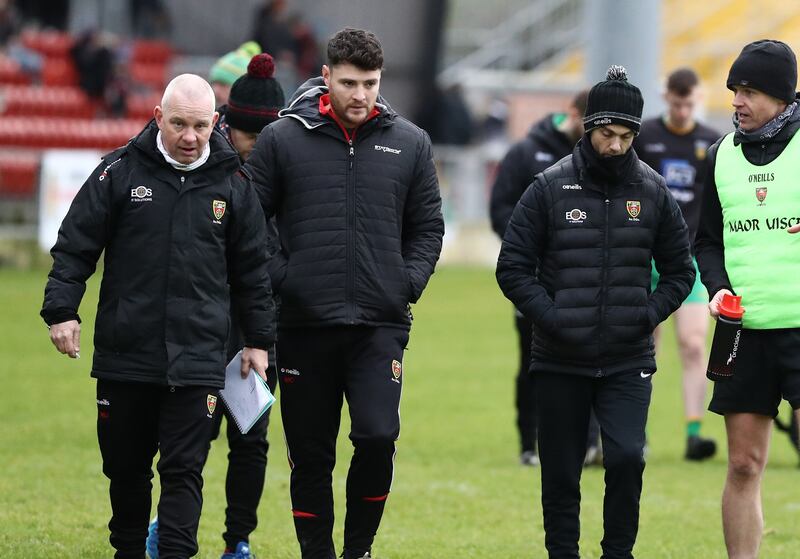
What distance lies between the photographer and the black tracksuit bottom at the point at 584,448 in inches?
258

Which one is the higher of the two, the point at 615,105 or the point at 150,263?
the point at 615,105

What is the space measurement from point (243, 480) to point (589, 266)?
1972 mm

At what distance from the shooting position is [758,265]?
264 inches

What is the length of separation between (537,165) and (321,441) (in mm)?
3743

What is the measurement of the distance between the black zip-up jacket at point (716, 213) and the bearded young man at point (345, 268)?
1.22 m

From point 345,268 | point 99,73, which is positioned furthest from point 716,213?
point 99,73

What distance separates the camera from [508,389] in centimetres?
1447

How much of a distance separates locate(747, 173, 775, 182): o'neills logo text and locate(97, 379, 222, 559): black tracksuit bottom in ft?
8.23

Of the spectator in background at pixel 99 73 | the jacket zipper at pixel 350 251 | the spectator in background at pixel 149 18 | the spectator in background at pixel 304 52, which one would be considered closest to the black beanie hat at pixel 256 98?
the jacket zipper at pixel 350 251

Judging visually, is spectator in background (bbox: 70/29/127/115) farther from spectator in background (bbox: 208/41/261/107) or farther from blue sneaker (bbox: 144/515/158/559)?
blue sneaker (bbox: 144/515/158/559)

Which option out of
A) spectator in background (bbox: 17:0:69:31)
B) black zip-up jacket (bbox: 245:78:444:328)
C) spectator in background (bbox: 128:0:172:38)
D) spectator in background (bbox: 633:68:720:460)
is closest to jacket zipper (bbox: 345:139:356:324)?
black zip-up jacket (bbox: 245:78:444:328)

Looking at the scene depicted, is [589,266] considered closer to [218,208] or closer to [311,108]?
[311,108]

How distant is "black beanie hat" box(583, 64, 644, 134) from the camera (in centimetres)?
650

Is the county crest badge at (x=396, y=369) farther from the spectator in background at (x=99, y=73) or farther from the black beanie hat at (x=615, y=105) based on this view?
the spectator in background at (x=99, y=73)
